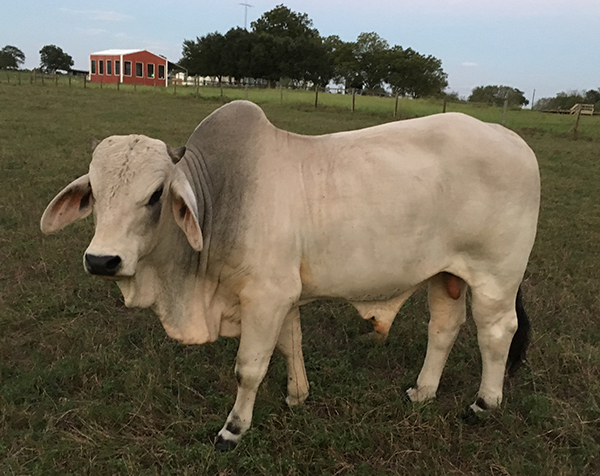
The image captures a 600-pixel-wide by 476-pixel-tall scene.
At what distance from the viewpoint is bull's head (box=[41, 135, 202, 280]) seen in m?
2.07

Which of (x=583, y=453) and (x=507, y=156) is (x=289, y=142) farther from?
(x=583, y=453)

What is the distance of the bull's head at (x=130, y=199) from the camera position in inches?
81.5

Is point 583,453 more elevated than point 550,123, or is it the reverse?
point 550,123

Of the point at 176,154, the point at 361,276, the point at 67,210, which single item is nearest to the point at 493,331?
the point at 361,276

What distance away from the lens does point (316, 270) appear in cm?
264

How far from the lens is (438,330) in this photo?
3256 mm

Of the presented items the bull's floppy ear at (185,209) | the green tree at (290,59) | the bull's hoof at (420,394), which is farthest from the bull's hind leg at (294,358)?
the green tree at (290,59)

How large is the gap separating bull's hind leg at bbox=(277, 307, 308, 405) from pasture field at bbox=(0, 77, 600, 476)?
0.09 meters

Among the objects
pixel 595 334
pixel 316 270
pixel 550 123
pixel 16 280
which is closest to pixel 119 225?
pixel 316 270

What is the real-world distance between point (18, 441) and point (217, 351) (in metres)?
1.30

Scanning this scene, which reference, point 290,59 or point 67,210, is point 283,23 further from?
point 67,210

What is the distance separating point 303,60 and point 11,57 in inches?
2039

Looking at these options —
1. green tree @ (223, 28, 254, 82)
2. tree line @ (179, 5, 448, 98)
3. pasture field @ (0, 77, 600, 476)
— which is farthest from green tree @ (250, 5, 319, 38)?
pasture field @ (0, 77, 600, 476)

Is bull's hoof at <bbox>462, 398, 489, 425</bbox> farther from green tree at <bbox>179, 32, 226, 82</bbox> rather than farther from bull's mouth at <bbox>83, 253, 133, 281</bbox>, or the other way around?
green tree at <bbox>179, 32, 226, 82</bbox>
